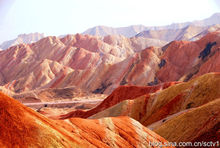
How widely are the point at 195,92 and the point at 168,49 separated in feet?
209

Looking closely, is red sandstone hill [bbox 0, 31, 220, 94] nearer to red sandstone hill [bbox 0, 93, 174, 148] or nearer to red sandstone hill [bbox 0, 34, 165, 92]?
red sandstone hill [bbox 0, 34, 165, 92]

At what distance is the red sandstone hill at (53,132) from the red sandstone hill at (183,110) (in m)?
5.82

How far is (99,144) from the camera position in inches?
600

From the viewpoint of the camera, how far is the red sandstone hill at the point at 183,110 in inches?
853

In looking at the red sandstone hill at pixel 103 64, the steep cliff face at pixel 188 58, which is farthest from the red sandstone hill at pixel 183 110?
the steep cliff face at pixel 188 58

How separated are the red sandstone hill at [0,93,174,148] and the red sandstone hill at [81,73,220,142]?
5819 mm

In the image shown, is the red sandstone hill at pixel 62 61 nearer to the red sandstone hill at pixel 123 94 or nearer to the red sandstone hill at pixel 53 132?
the red sandstone hill at pixel 123 94

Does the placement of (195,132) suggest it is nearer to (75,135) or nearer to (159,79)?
(75,135)

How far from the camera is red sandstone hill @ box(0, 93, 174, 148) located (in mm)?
11992

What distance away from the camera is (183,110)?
32.7 m

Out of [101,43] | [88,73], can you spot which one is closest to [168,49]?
[88,73]

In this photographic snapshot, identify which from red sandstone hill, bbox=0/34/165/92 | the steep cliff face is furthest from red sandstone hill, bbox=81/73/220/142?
red sandstone hill, bbox=0/34/165/92

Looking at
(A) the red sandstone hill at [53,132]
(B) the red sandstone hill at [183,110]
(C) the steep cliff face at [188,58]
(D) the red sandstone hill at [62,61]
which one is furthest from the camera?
(D) the red sandstone hill at [62,61]

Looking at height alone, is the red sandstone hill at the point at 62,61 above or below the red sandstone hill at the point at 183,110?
below
